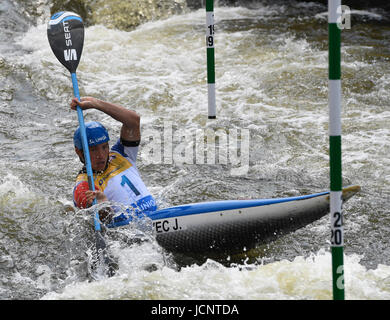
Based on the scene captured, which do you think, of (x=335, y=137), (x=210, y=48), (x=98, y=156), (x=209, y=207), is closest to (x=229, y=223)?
(x=209, y=207)

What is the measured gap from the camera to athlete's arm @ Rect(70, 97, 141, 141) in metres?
3.90

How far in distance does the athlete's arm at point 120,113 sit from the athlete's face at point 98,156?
213 millimetres

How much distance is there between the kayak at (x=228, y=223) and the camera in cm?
354

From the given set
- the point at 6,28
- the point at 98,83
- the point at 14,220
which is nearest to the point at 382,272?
the point at 14,220

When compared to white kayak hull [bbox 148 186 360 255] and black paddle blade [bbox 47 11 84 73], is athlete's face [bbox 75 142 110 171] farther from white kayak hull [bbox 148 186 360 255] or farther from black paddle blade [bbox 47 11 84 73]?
black paddle blade [bbox 47 11 84 73]

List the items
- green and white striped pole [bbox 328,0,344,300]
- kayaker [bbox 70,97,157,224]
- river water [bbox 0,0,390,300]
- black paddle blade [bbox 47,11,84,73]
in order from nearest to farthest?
green and white striped pole [bbox 328,0,344,300] < river water [bbox 0,0,390,300] < kayaker [bbox 70,97,157,224] < black paddle blade [bbox 47,11,84,73]

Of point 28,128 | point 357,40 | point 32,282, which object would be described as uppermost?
point 357,40

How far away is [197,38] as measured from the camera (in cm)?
910

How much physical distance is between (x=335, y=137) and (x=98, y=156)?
1804mm

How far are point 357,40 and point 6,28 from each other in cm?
554

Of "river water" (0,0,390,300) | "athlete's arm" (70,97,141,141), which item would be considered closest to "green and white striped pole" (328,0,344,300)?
"river water" (0,0,390,300)

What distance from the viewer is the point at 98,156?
3883 mm

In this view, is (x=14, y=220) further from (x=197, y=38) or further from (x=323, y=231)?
(x=197, y=38)

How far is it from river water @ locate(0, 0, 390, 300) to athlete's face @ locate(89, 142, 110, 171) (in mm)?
342
